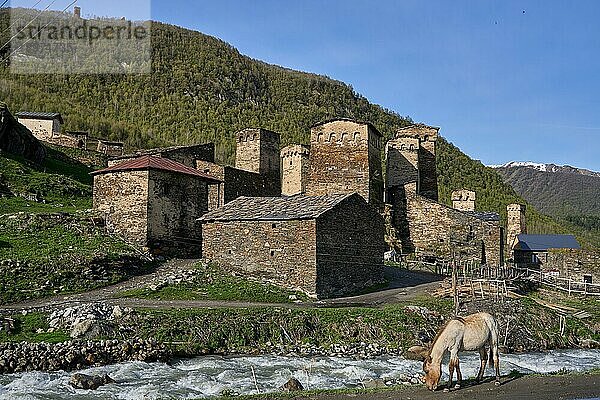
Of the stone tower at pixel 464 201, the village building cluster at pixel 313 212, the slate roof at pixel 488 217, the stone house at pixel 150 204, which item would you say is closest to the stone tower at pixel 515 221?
the village building cluster at pixel 313 212

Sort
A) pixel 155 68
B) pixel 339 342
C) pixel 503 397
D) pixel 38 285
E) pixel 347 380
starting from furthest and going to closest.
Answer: pixel 155 68, pixel 38 285, pixel 339 342, pixel 347 380, pixel 503 397

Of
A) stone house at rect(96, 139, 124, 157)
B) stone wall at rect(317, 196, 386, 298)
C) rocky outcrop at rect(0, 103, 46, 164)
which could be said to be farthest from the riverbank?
stone house at rect(96, 139, 124, 157)

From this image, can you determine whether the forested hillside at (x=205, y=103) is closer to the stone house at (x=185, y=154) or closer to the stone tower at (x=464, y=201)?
the stone tower at (x=464, y=201)

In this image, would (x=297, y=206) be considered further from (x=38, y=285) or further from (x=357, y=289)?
(x=38, y=285)

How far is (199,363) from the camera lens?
16.2 m

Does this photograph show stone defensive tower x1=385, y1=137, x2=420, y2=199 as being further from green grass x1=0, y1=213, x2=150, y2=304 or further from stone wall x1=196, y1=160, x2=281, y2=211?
green grass x1=0, y1=213, x2=150, y2=304

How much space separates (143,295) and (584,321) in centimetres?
1514

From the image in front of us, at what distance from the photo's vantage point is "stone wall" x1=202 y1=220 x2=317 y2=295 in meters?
23.9

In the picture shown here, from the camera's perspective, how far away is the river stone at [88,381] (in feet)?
44.3

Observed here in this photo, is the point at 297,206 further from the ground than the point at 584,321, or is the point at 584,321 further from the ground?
the point at 297,206

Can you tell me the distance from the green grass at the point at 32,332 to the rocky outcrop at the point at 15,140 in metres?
24.5

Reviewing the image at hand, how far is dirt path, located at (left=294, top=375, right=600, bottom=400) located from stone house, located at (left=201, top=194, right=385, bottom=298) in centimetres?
1176

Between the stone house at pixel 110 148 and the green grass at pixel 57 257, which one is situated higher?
the stone house at pixel 110 148

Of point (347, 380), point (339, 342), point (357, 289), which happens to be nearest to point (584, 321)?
point (357, 289)
